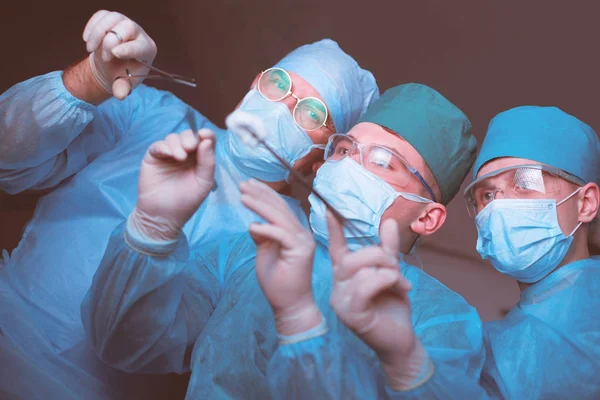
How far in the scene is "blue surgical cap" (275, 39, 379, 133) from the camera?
6.23 feet

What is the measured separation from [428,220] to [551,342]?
18.8 inches

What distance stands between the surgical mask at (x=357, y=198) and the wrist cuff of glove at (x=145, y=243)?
501 mm

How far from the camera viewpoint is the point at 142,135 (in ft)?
6.59

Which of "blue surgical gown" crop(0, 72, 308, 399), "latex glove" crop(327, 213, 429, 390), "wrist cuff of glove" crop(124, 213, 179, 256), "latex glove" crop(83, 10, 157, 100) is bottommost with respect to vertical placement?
"blue surgical gown" crop(0, 72, 308, 399)

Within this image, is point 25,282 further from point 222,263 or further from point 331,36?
point 331,36

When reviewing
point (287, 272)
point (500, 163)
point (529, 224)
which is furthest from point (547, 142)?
point (287, 272)

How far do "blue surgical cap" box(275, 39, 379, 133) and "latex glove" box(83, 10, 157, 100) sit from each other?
0.55 m

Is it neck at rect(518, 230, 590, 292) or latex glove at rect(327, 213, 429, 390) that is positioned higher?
latex glove at rect(327, 213, 429, 390)

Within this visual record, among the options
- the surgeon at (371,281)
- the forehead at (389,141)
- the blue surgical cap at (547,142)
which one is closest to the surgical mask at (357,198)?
the surgeon at (371,281)

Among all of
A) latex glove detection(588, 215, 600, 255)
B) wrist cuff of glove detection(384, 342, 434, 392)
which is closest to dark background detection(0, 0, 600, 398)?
latex glove detection(588, 215, 600, 255)

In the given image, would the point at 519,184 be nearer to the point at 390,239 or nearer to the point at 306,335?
the point at 390,239

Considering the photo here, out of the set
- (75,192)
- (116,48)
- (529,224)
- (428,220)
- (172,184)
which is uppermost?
(116,48)

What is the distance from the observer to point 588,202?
5.39 feet

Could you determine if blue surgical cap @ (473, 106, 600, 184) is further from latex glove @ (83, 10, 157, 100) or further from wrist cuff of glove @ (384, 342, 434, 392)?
latex glove @ (83, 10, 157, 100)
